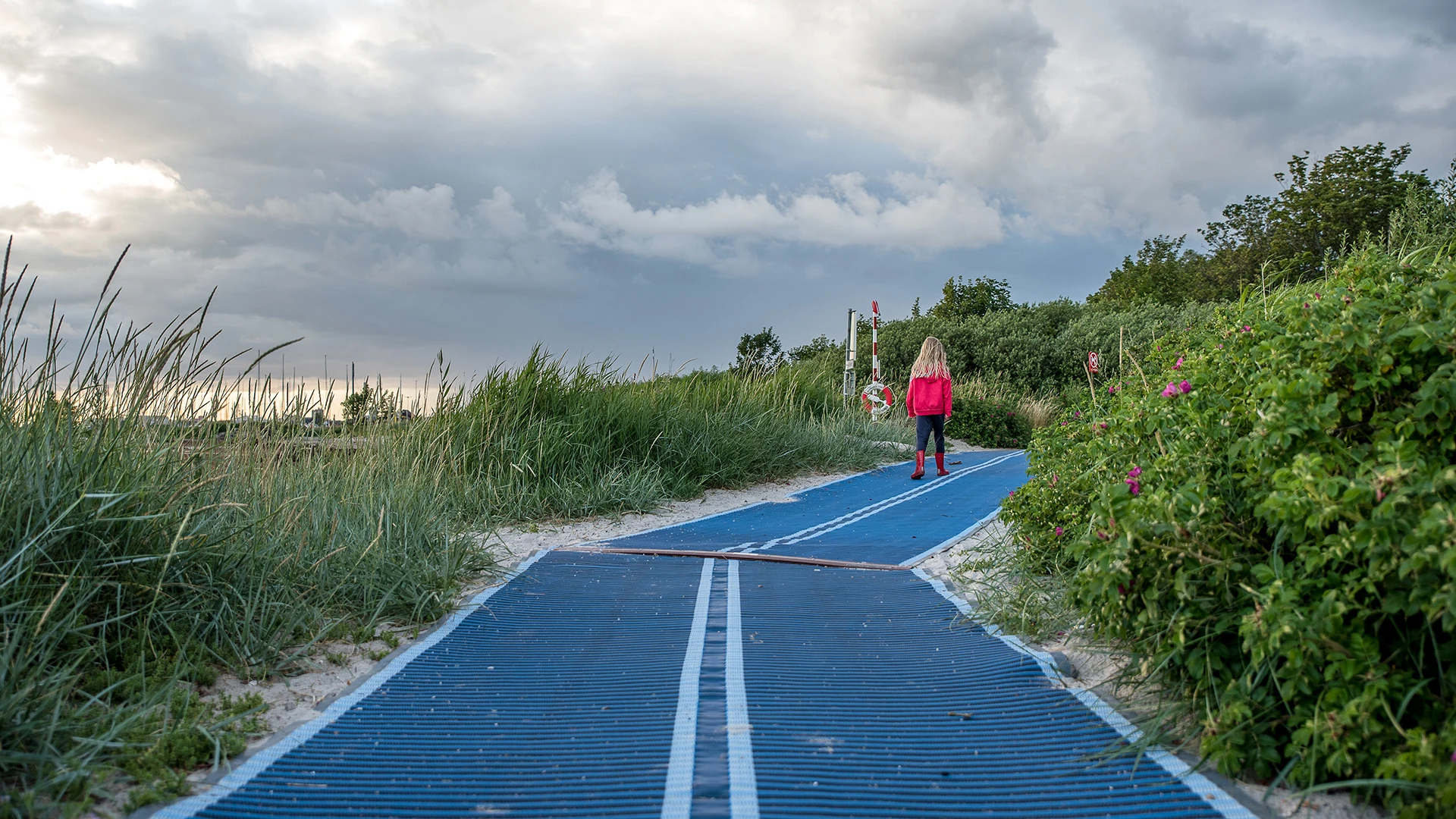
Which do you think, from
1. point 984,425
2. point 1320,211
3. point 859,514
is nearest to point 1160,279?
point 1320,211

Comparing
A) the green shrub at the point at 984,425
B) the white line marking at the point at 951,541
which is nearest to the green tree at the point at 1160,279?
the green shrub at the point at 984,425

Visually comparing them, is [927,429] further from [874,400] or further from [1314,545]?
[1314,545]

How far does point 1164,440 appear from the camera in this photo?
4.58 m

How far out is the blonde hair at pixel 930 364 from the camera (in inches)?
552

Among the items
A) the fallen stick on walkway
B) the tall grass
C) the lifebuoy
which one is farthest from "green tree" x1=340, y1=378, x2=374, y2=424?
the lifebuoy

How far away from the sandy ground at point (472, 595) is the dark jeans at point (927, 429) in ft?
17.3

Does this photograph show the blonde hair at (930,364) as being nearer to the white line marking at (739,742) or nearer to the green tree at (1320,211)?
the white line marking at (739,742)

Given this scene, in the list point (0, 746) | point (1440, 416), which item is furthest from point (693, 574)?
point (1440, 416)

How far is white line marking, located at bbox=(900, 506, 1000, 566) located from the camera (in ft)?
24.7

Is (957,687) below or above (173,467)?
below

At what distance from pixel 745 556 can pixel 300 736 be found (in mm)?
4323

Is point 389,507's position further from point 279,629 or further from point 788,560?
point 788,560

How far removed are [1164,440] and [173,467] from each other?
5.08m

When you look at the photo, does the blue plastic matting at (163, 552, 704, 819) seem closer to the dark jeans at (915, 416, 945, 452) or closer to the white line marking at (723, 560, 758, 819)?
the white line marking at (723, 560, 758, 819)
